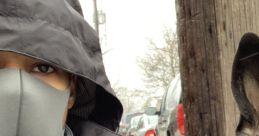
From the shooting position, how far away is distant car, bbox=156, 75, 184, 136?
7.21 metres

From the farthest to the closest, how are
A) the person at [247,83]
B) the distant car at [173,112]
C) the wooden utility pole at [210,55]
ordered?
1. the distant car at [173,112]
2. the wooden utility pole at [210,55]
3. the person at [247,83]

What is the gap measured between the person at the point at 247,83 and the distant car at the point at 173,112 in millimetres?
5196

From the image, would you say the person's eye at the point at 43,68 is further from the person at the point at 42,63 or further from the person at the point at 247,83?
the person at the point at 247,83

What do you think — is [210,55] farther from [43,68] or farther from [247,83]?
[247,83]

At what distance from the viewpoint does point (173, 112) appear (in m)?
8.07

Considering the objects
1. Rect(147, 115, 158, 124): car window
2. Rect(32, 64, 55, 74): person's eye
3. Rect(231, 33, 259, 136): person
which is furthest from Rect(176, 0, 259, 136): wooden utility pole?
Rect(147, 115, 158, 124): car window

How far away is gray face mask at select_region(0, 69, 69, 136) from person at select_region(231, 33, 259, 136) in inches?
29.2

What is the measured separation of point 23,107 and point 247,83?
2.68 ft

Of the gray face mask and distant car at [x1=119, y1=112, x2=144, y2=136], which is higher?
the gray face mask

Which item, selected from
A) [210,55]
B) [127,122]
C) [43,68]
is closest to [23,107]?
[43,68]

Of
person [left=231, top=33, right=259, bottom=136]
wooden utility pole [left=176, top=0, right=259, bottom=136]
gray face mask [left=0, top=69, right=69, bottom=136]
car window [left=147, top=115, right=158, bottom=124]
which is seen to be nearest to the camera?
person [left=231, top=33, right=259, bottom=136]

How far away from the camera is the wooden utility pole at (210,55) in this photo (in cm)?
283

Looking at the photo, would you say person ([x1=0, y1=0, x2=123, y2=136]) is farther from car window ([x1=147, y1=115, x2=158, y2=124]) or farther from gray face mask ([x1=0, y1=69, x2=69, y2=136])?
car window ([x1=147, y1=115, x2=158, y2=124])

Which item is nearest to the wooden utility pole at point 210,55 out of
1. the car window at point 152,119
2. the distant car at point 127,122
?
the car window at point 152,119
